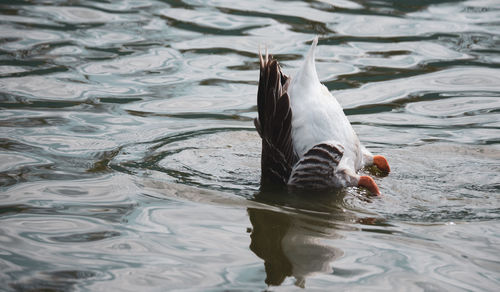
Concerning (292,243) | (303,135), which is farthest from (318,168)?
(292,243)

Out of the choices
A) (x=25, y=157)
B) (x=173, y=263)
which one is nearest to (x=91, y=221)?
(x=173, y=263)

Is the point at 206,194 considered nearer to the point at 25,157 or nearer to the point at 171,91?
the point at 25,157

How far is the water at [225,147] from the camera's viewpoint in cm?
380

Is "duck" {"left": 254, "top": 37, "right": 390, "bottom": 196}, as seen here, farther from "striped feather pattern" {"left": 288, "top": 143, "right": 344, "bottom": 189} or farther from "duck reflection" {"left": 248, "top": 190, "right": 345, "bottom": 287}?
"duck reflection" {"left": 248, "top": 190, "right": 345, "bottom": 287}

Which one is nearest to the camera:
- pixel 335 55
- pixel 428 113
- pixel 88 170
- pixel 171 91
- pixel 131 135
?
pixel 88 170

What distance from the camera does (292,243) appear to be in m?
4.10

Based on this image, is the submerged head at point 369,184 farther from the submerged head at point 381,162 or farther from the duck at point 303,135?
the submerged head at point 381,162

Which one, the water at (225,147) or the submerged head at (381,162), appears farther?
the submerged head at (381,162)

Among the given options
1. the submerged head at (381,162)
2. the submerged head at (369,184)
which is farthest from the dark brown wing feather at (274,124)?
the submerged head at (381,162)

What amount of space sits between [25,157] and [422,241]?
3215mm

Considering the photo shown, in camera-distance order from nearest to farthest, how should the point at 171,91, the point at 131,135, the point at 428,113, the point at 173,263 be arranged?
the point at 173,263 → the point at 131,135 → the point at 428,113 → the point at 171,91

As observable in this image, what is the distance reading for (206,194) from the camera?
484 cm

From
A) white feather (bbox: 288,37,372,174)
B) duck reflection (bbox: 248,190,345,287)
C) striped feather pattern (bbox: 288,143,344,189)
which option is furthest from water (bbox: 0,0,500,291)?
white feather (bbox: 288,37,372,174)

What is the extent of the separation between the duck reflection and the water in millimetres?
14
